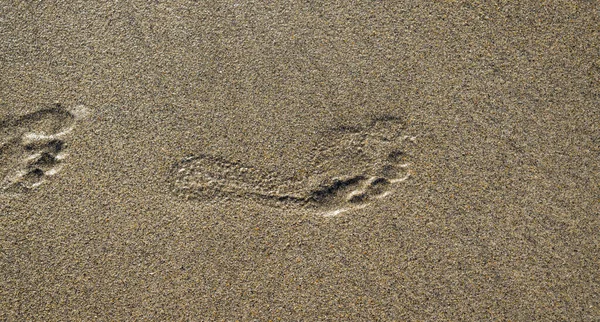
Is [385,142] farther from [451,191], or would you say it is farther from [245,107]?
[245,107]

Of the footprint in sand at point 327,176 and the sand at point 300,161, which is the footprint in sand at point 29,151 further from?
the footprint in sand at point 327,176

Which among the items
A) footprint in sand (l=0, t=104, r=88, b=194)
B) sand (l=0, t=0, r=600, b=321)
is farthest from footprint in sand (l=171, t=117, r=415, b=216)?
footprint in sand (l=0, t=104, r=88, b=194)

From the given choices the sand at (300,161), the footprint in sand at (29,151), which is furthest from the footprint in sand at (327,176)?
the footprint in sand at (29,151)

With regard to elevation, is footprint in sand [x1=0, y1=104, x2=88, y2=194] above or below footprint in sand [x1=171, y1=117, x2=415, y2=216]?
above

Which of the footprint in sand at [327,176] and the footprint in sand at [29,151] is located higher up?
the footprint in sand at [29,151]

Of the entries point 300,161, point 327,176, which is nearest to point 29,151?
point 300,161

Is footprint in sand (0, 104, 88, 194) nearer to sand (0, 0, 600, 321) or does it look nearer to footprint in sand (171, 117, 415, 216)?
sand (0, 0, 600, 321)

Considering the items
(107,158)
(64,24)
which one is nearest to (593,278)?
(107,158)

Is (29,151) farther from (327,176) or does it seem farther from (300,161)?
(327,176)
